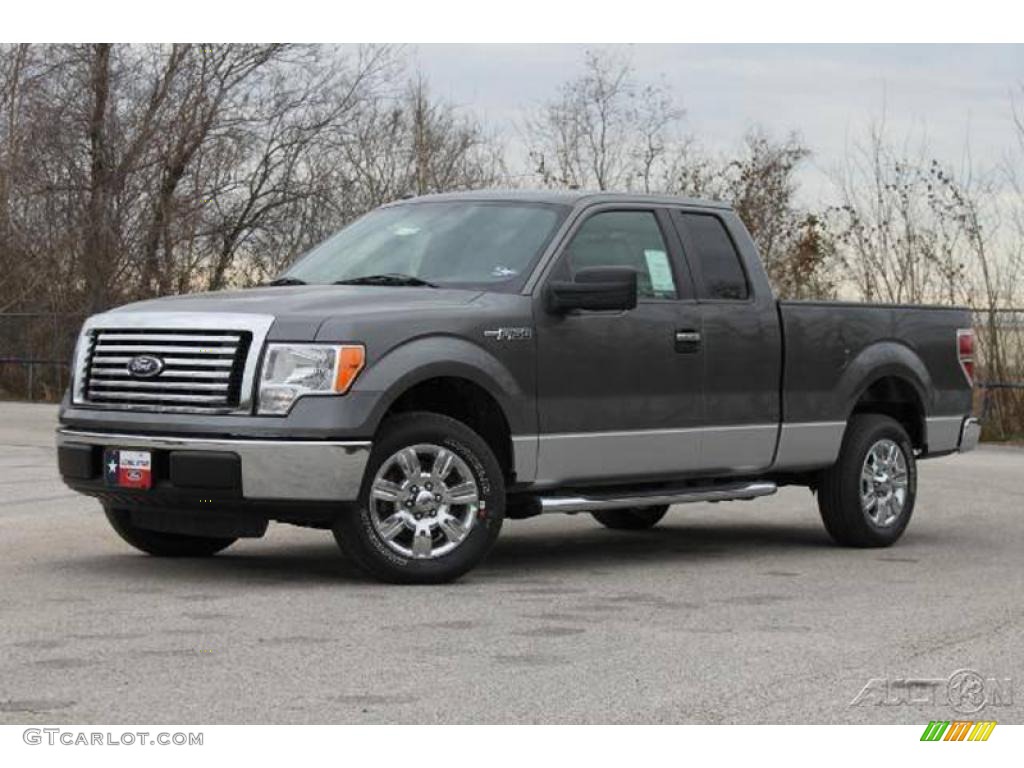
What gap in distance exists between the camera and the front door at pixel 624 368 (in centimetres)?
1092

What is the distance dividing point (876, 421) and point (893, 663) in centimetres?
480

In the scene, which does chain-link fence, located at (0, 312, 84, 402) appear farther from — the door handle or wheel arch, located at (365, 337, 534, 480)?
wheel arch, located at (365, 337, 534, 480)

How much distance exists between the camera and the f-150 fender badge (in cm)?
1055

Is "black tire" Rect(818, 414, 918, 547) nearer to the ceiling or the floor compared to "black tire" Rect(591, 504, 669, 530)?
nearer to the ceiling

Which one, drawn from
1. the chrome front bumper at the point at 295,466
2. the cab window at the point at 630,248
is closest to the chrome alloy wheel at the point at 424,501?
the chrome front bumper at the point at 295,466

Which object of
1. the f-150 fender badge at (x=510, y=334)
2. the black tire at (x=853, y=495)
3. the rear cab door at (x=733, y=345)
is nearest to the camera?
the f-150 fender badge at (x=510, y=334)

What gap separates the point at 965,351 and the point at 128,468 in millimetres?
5906

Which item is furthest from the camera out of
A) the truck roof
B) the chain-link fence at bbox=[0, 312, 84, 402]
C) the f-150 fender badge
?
the chain-link fence at bbox=[0, 312, 84, 402]

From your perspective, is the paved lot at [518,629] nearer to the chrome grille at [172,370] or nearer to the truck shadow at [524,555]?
the truck shadow at [524,555]

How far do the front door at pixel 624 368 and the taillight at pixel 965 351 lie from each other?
2.57 m

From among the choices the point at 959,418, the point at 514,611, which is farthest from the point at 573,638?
the point at 959,418

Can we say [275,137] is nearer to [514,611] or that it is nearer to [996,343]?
[996,343]

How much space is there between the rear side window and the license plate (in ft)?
11.3

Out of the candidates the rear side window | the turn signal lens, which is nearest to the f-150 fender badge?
the turn signal lens
